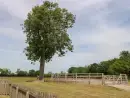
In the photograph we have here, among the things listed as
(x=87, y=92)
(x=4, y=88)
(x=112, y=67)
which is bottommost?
(x=87, y=92)

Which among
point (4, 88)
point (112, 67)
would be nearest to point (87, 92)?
point (4, 88)

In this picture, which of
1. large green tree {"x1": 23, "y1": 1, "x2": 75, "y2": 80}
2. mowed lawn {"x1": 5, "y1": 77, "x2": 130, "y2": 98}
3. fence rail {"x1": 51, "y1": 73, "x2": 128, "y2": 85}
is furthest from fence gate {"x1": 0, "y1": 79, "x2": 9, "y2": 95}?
large green tree {"x1": 23, "y1": 1, "x2": 75, "y2": 80}

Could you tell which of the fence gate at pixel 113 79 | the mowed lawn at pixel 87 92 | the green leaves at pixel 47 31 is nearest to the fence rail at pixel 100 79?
the fence gate at pixel 113 79

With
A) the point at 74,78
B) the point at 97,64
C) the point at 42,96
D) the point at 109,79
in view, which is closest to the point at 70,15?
the point at 74,78

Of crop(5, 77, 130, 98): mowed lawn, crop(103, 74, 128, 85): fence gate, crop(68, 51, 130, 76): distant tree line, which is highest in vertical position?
crop(68, 51, 130, 76): distant tree line

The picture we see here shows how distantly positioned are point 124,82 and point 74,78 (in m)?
6.79

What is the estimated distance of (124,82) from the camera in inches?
1483

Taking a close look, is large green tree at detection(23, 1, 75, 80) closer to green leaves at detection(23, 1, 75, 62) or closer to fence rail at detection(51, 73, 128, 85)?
green leaves at detection(23, 1, 75, 62)

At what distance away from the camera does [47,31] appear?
196ft

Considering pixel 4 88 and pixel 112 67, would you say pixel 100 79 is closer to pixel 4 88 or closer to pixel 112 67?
pixel 4 88

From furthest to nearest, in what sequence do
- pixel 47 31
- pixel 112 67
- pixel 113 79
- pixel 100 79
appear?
1. pixel 112 67
2. pixel 47 31
3. pixel 113 79
4. pixel 100 79

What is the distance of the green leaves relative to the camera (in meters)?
59.9

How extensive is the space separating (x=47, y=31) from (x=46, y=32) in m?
0.40

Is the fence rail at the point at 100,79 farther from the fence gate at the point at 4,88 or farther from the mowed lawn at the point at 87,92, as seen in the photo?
the fence gate at the point at 4,88
